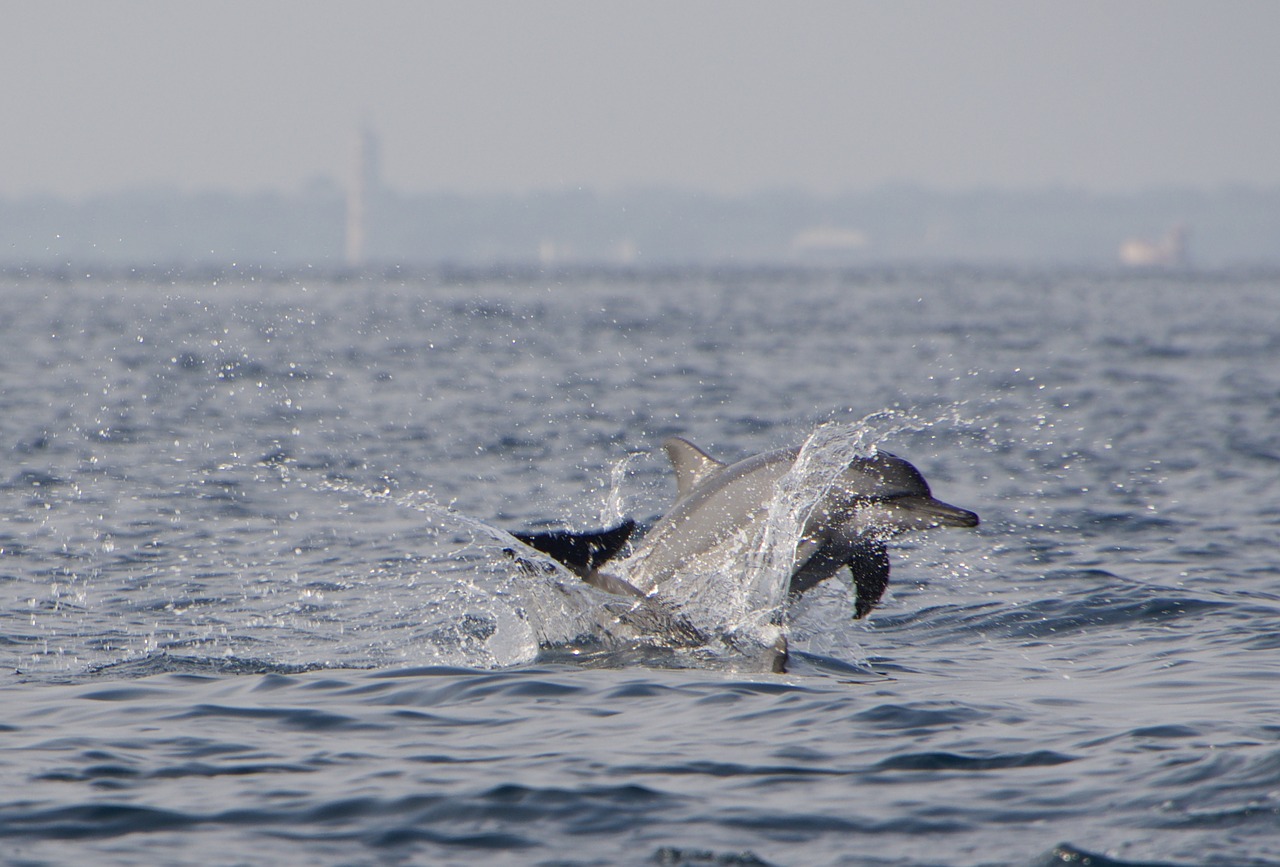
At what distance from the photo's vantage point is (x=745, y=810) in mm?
6742

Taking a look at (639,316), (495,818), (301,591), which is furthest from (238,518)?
(639,316)

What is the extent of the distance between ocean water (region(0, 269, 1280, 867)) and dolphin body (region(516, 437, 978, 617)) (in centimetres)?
37

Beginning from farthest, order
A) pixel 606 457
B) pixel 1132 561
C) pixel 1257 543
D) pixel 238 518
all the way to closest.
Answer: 1. pixel 606 457
2. pixel 238 518
3. pixel 1257 543
4. pixel 1132 561

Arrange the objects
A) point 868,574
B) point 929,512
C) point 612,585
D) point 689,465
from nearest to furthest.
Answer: point 929,512 → point 868,574 → point 612,585 → point 689,465

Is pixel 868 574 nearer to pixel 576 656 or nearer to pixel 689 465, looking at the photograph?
pixel 689 465

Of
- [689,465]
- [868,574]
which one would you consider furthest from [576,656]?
[868,574]

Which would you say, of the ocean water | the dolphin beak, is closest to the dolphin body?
the dolphin beak

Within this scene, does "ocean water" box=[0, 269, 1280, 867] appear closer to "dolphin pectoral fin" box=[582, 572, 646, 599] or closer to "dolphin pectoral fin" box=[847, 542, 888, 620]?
"dolphin pectoral fin" box=[582, 572, 646, 599]

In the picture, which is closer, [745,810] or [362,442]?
[745,810]

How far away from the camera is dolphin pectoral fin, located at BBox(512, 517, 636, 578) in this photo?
9.95 m

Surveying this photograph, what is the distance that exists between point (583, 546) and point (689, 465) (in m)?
1.13

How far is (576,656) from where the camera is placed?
9.87 m

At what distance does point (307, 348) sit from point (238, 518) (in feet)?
93.8

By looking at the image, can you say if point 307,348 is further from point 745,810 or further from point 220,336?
point 745,810
